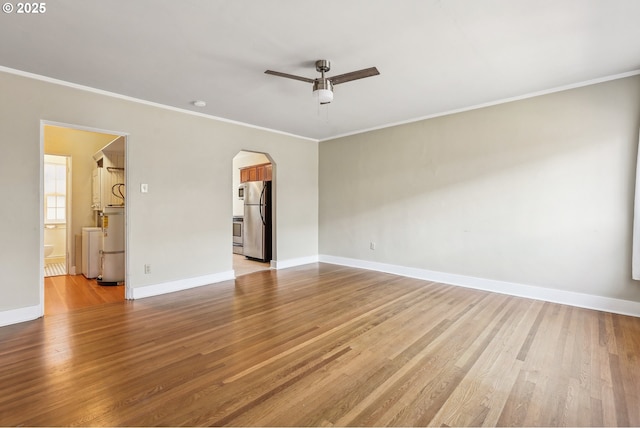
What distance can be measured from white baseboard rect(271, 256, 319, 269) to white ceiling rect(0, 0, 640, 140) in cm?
302

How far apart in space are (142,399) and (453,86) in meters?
4.13

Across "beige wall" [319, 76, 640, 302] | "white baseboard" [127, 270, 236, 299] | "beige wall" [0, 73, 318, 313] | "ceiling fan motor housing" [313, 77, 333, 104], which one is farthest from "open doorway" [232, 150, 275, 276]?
"ceiling fan motor housing" [313, 77, 333, 104]

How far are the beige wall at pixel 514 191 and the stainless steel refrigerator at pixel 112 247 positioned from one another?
4.02 m

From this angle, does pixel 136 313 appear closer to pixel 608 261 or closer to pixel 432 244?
pixel 432 244

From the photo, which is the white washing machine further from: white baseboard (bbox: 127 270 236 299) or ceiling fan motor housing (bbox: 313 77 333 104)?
ceiling fan motor housing (bbox: 313 77 333 104)

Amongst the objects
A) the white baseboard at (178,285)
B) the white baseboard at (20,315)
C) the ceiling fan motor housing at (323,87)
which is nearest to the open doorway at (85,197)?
the white baseboard at (178,285)

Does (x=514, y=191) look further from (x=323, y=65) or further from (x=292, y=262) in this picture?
(x=292, y=262)

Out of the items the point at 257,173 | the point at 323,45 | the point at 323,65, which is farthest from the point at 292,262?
the point at 323,45

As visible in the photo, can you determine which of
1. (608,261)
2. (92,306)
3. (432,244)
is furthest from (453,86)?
(92,306)

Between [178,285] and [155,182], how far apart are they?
1.49 m

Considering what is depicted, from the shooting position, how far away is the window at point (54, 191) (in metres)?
6.22

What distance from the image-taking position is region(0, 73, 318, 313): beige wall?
119 inches

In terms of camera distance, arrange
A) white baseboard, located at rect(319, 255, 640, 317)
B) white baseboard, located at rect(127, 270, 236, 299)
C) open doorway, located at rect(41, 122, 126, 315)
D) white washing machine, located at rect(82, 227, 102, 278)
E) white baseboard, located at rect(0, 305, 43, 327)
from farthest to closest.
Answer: white washing machine, located at rect(82, 227, 102, 278) → open doorway, located at rect(41, 122, 126, 315) → white baseboard, located at rect(127, 270, 236, 299) → white baseboard, located at rect(319, 255, 640, 317) → white baseboard, located at rect(0, 305, 43, 327)

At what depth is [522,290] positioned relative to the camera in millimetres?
3895
